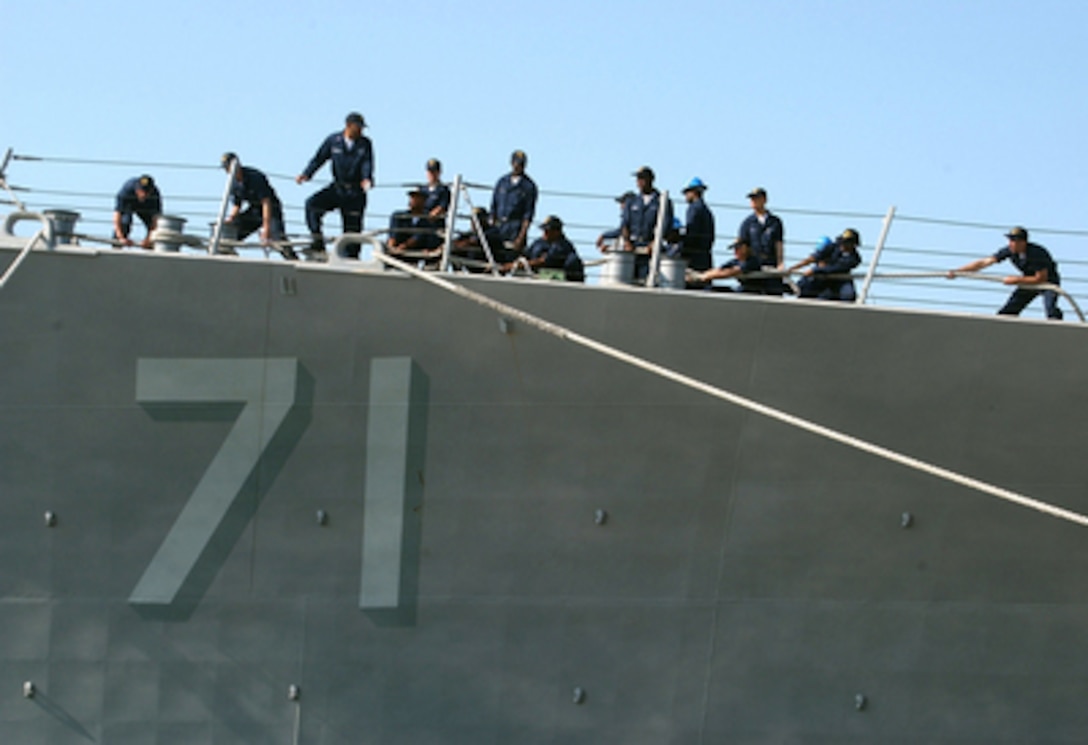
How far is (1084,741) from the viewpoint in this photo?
8.99 meters

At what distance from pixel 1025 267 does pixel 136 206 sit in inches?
273

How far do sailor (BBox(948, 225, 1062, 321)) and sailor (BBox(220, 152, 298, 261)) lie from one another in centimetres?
516

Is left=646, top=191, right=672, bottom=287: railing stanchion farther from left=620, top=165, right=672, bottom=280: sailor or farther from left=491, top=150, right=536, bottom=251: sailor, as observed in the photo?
left=491, top=150, right=536, bottom=251: sailor

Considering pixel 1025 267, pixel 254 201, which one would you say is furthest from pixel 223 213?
pixel 1025 267

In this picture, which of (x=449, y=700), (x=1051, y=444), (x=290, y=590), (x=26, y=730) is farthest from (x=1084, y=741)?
(x=26, y=730)

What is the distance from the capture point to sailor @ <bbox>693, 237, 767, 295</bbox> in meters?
9.20

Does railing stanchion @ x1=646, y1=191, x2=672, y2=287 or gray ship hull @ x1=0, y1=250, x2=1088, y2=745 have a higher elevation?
railing stanchion @ x1=646, y1=191, x2=672, y2=287

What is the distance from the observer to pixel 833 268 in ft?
30.5

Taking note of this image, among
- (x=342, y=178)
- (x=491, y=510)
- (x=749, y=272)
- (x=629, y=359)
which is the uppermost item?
(x=342, y=178)

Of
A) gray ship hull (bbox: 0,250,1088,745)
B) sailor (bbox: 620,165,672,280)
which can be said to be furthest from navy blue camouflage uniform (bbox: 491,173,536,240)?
gray ship hull (bbox: 0,250,1088,745)

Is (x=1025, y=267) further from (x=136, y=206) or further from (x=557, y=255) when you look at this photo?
(x=136, y=206)

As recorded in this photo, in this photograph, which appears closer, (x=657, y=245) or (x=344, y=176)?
(x=657, y=245)

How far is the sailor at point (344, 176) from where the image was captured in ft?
31.7

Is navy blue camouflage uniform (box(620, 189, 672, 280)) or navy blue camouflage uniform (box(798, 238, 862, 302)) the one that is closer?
navy blue camouflage uniform (box(798, 238, 862, 302))
